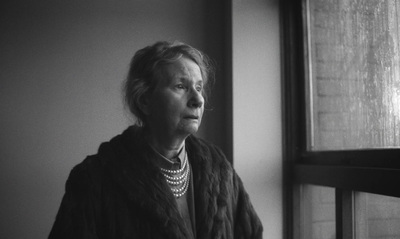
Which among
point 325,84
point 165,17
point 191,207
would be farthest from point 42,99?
point 325,84

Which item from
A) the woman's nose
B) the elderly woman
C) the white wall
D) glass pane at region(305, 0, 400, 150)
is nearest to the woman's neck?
the elderly woman

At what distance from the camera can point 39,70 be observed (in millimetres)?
1709

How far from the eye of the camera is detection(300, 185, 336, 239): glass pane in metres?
1.55

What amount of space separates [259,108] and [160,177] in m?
0.79

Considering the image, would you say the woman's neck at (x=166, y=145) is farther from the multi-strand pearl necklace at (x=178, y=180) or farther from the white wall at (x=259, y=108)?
the white wall at (x=259, y=108)

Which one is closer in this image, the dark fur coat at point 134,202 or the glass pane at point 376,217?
the dark fur coat at point 134,202

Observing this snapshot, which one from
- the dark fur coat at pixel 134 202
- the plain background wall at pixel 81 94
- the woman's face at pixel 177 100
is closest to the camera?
the dark fur coat at pixel 134 202

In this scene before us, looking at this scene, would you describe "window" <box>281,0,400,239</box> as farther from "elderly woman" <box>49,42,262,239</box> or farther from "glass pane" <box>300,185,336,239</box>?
"elderly woman" <box>49,42,262,239</box>

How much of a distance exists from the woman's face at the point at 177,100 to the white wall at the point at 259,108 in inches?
22.8

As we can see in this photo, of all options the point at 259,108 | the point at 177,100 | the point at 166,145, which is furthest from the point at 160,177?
the point at 259,108

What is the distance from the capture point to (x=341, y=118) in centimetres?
150

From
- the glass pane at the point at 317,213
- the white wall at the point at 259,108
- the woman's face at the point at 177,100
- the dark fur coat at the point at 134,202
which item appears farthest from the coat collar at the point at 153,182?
the glass pane at the point at 317,213

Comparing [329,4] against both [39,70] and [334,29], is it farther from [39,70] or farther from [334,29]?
[39,70]

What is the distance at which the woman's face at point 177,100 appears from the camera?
3.90 ft
